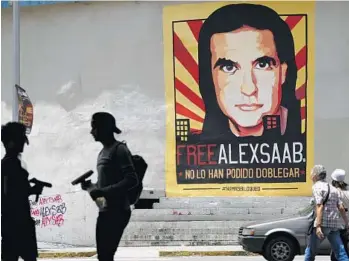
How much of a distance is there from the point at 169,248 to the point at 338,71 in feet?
23.0

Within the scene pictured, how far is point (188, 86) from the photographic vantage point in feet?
61.4

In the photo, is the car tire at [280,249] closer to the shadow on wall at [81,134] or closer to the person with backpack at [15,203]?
the shadow on wall at [81,134]

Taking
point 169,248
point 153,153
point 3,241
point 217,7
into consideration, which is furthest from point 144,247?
point 3,241

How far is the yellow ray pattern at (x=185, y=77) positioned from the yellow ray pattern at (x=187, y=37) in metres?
0.46

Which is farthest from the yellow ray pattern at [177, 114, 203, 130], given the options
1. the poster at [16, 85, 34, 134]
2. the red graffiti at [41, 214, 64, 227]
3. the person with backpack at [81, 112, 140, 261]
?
the person with backpack at [81, 112, 140, 261]

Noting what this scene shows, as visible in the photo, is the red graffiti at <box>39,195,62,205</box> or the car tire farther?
the red graffiti at <box>39,195,62,205</box>

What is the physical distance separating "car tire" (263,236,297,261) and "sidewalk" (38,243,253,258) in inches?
102

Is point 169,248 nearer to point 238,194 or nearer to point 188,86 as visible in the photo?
point 238,194

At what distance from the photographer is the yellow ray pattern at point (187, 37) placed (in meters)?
18.7

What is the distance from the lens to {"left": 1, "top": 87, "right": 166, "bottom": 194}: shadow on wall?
741 inches

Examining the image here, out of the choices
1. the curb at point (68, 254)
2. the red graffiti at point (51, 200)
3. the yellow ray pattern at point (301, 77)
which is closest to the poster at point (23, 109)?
the red graffiti at point (51, 200)

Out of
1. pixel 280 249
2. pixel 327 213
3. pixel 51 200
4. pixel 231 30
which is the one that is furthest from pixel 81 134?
pixel 327 213

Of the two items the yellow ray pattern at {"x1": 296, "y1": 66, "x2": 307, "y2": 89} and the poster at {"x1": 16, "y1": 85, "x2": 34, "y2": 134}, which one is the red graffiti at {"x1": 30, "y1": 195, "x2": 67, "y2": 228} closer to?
the poster at {"x1": 16, "y1": 85, "x2": 34, "y2": 134}

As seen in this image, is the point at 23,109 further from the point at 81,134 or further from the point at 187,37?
the point at 187,37
